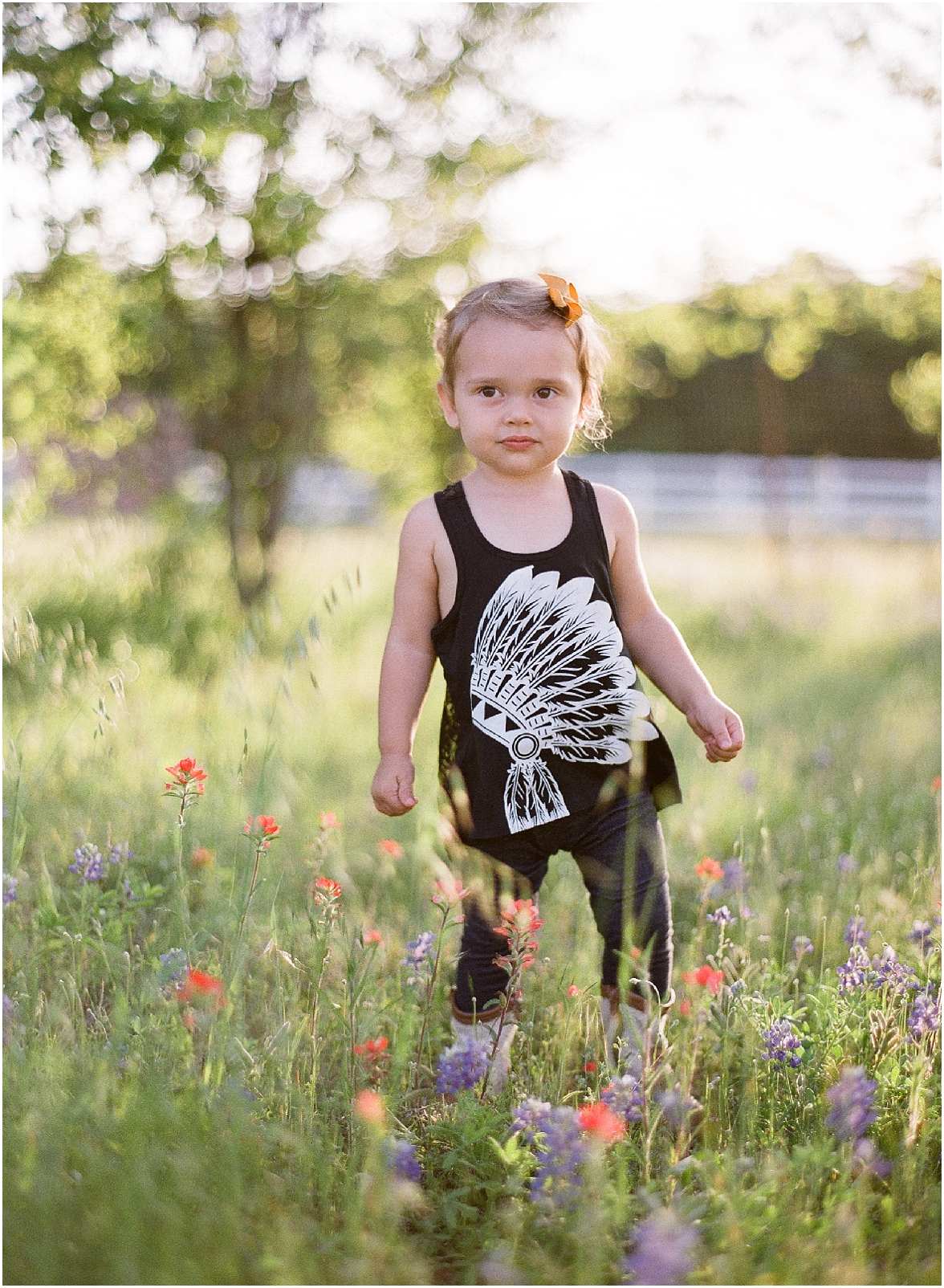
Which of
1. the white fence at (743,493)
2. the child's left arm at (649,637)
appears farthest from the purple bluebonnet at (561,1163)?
the white fence at (743,493)

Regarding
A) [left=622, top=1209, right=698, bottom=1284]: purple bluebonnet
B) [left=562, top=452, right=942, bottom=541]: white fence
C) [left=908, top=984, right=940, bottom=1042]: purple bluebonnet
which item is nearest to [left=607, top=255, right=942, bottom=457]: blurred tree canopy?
[left=562, top=452, right=942, bottom=541]: white fence

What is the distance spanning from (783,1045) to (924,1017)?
29 cm

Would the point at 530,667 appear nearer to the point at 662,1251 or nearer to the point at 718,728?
the point at 718,728

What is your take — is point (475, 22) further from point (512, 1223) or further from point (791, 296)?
point (512, 1223)

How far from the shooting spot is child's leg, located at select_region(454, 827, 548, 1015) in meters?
2.18

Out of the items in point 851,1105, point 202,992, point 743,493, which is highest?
point 743,493

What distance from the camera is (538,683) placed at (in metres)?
2.11

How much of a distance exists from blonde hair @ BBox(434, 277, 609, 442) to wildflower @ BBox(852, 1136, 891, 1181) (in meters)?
1.55

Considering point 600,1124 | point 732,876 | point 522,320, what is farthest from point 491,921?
point 522,320

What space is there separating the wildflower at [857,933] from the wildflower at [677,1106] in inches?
25.3

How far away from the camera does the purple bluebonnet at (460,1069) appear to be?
1909mm

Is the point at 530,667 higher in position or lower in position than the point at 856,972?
higher

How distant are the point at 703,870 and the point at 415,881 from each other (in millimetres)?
949

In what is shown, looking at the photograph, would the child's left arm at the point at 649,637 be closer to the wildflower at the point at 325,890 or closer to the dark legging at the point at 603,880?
the dark legging at the point at 603,880
